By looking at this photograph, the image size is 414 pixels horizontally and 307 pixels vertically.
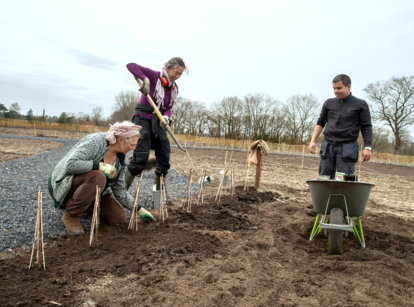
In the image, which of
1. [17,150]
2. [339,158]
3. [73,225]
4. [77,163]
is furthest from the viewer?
[17,150]

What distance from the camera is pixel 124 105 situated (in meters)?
42.4

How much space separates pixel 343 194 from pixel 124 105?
42911 millimetres

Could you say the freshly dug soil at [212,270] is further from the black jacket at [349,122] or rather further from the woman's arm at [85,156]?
the black jacket at [349,122]

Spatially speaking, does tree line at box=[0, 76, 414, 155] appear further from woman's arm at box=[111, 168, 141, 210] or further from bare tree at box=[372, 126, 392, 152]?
woman's arm at box=[111, 168, 141, 210]

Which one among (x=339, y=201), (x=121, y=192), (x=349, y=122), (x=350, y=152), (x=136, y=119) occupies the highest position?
(x=349, y=122)

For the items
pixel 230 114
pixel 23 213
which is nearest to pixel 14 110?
pixel 230 114

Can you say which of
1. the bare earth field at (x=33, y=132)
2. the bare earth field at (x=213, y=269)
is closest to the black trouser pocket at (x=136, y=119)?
the bare earth field at (x=213, y=269)

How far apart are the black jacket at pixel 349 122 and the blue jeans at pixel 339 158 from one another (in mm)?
71

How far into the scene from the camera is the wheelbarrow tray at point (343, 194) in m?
2.36

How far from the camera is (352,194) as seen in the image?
2373mm

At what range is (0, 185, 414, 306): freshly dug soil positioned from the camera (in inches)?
64.2

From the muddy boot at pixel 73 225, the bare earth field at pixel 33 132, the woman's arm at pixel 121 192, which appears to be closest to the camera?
the muddy boot at pixel 73 225

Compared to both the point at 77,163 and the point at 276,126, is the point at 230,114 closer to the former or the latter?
the point at 276,126

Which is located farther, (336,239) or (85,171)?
(85,171)
